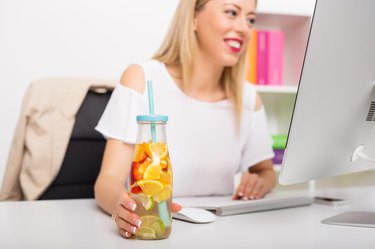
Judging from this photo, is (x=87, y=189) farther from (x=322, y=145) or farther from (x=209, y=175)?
(x=322, y=145)

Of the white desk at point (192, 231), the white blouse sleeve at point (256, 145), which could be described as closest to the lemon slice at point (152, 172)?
the white desk at point (192, 231)

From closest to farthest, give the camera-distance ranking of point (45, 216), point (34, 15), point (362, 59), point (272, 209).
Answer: point (362, 59), point (45, 216), point (272, 209), point (34, 15)

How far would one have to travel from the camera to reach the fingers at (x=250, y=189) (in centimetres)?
126

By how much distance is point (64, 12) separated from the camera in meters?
2.24

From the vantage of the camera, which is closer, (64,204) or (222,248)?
(222,248)

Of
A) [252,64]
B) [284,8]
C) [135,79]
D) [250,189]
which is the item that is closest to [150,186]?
[250,189]

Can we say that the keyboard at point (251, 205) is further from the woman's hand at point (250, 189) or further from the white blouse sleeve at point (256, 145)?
the white blouse sleeve at point (256, 145)

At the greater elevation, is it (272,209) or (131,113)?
(131,113)

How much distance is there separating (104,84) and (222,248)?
1.05 metres

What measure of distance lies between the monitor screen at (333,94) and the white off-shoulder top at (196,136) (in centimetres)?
68

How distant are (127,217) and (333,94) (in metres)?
0.42

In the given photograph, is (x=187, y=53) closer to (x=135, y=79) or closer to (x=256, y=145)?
(x=135, y=79)

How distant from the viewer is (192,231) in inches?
32.4

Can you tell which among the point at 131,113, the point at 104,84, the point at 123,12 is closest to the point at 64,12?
the point at 123,12
